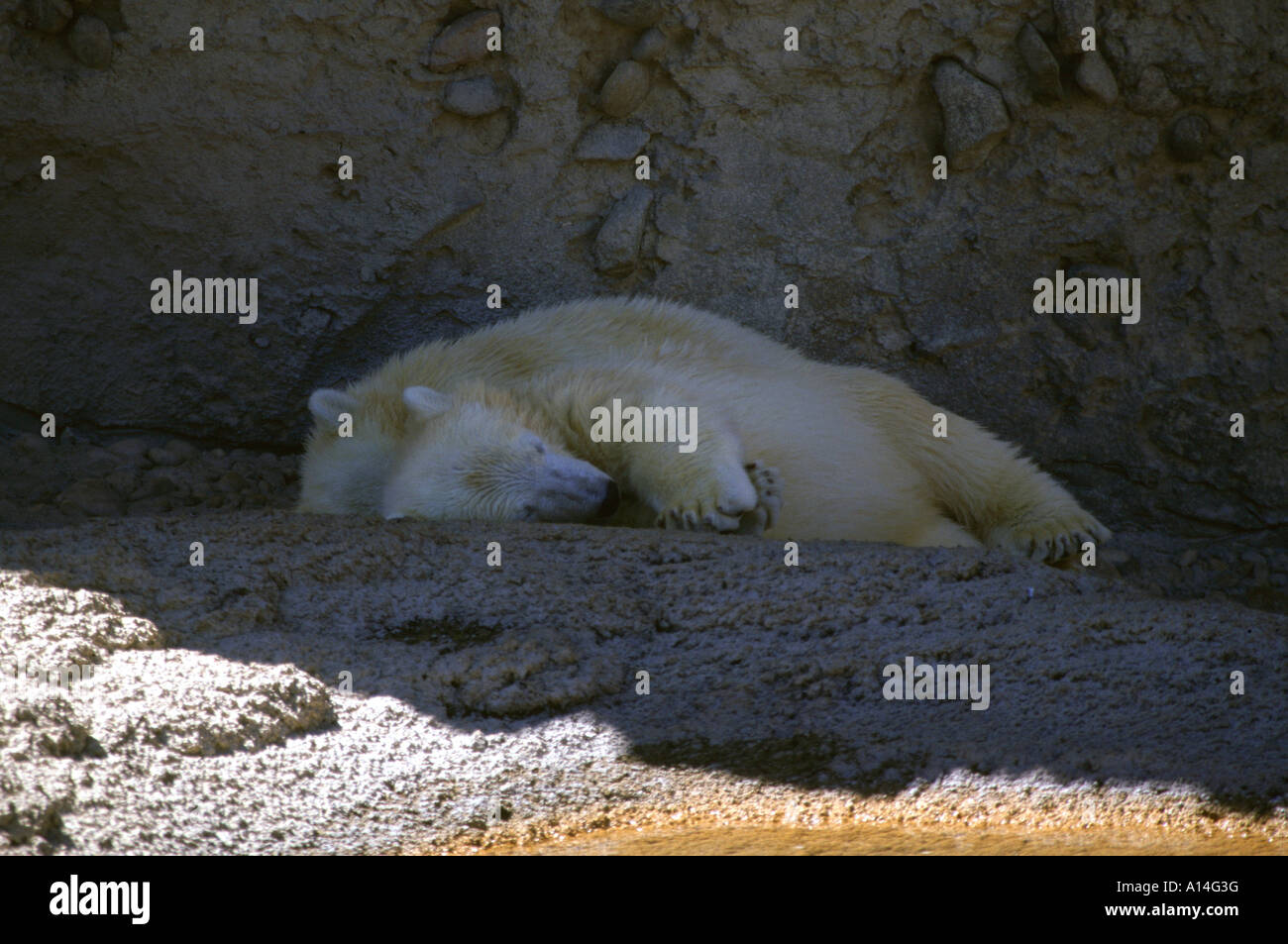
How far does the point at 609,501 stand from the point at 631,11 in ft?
8.09

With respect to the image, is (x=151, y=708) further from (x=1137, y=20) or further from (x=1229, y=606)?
(x=1137, y=20)

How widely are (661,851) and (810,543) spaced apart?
1.81m

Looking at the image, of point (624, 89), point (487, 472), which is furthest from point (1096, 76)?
point (487, 472)

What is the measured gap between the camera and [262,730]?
311 centimetres

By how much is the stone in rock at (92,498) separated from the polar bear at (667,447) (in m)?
1.03

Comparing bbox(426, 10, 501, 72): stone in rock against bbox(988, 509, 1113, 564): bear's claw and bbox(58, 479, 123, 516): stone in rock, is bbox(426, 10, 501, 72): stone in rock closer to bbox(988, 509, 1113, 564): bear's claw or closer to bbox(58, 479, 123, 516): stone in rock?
bbox(58, 479, 123, 516): stone in rock

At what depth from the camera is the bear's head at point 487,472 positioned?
15.0 feet

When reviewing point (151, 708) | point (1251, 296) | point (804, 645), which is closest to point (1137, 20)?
point (1251, 296)

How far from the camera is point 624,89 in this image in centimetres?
598

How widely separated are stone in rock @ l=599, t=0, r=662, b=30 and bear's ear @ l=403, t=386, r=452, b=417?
2080mm

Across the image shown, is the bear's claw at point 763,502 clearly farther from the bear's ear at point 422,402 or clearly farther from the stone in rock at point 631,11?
the stone in rock at point 631,11

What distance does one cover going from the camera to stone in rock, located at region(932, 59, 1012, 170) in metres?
6.07

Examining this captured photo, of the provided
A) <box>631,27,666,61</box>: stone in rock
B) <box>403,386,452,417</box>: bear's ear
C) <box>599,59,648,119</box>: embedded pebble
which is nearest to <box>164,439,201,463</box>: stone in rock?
<box>403,386,452,417</box>: bear's ear

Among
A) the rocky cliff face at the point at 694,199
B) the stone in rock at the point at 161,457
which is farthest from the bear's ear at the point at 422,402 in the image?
the stone in rock at the point at 161,457
